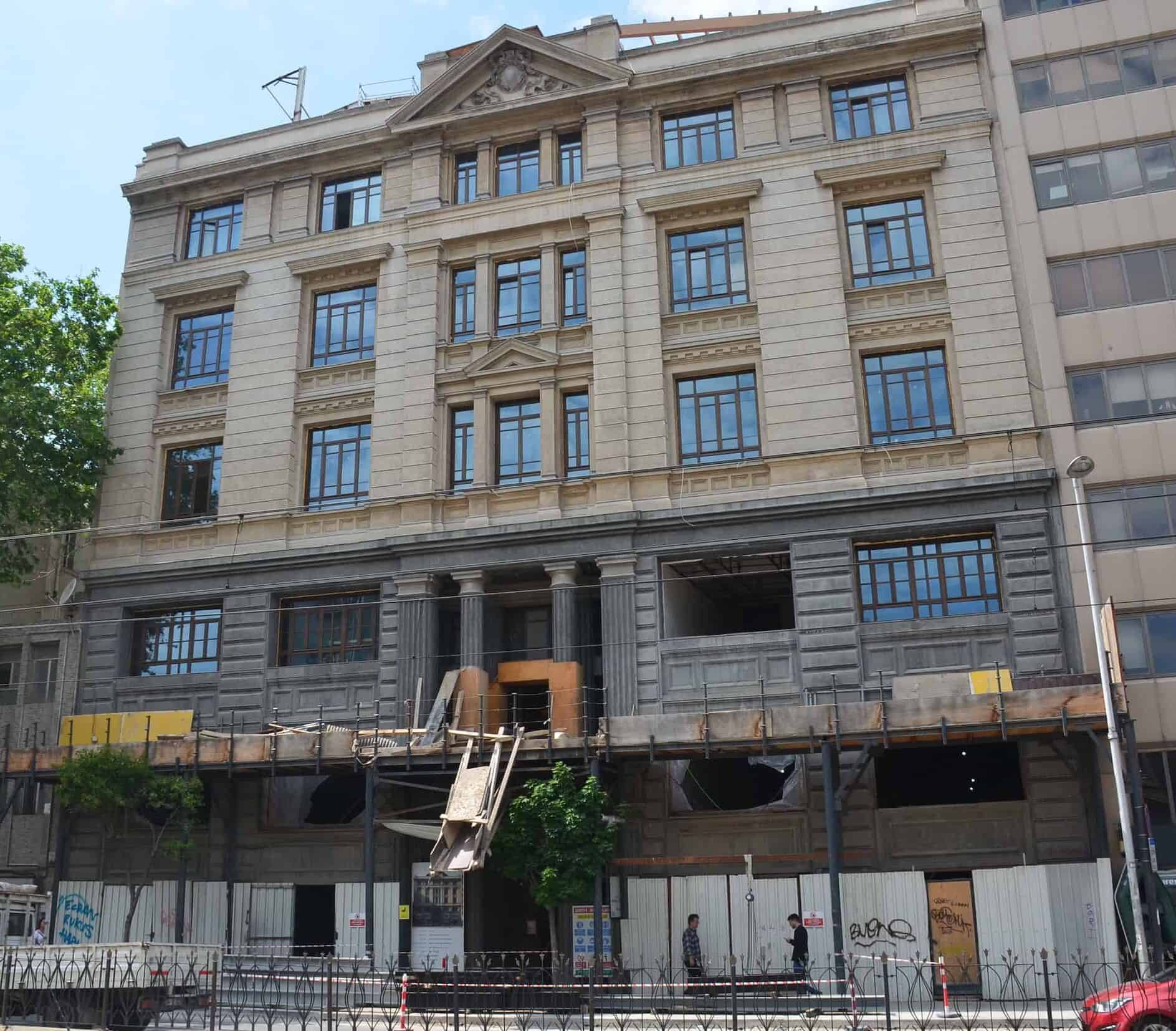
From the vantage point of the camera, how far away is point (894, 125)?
3222cm

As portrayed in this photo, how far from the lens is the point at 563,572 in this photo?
30.6m

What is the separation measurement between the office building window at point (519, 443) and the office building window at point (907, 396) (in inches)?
343

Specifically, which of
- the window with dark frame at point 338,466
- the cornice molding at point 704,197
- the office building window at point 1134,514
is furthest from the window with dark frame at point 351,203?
the office building window at point 1134,514

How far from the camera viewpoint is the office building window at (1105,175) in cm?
2995

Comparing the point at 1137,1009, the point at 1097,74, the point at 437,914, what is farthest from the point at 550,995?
the point at 1097,74

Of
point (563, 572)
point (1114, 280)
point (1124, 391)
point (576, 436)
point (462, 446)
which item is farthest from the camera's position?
point (462, 446)

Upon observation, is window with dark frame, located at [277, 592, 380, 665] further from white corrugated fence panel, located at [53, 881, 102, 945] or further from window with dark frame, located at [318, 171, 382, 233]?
window with dark frame, located at [318, 171, 382, 233]

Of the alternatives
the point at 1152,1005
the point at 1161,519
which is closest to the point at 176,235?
the point at 1161,519

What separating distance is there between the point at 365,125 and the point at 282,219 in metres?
3.84

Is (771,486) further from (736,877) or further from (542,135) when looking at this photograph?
(542,135)

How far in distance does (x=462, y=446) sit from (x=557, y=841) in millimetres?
12681

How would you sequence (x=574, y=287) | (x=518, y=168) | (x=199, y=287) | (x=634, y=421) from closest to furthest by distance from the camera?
(x=634, y=421)
(x=574, y=287)
(x=518, y=168)
(x=199, y=287)

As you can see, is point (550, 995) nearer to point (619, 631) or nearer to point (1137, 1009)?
point (1137, 1009)

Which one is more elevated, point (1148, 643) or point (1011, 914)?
point (1148, 643)
